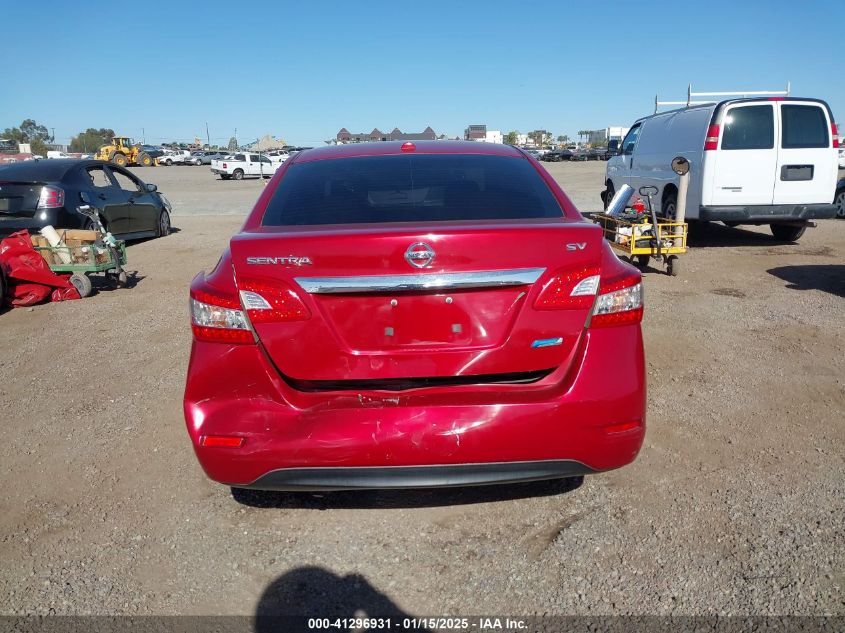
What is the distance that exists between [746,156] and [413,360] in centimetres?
867

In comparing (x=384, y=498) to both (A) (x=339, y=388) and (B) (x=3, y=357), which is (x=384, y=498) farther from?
(B) (x=3, y=357)

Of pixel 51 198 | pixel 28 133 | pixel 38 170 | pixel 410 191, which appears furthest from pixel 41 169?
pixel 28 133

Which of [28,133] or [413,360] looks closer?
[413,360]

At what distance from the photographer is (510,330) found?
2500 mm

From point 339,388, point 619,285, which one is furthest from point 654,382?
point 339,388

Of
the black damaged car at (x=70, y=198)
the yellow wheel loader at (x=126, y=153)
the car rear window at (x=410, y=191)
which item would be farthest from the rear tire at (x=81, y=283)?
the yellow wheel loader at (x=126, y=153)

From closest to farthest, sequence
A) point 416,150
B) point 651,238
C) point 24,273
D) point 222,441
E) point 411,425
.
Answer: point 411,425, point 222,441, point 416,150, point 24,273, point 651,238

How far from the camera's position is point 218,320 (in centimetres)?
259

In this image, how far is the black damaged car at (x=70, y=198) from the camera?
8906 mm

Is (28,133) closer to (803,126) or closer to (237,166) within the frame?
(237,166)

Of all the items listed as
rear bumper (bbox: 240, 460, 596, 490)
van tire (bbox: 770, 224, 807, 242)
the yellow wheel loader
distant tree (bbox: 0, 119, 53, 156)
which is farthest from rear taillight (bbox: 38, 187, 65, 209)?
distant tree (bbox: 0, 119, 53, 156)

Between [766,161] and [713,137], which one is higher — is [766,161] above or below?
below

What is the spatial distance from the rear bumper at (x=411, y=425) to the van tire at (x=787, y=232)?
9.44 m

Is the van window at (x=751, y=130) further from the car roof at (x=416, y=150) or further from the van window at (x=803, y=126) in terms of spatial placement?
the car roof at (x=416, y=150)
